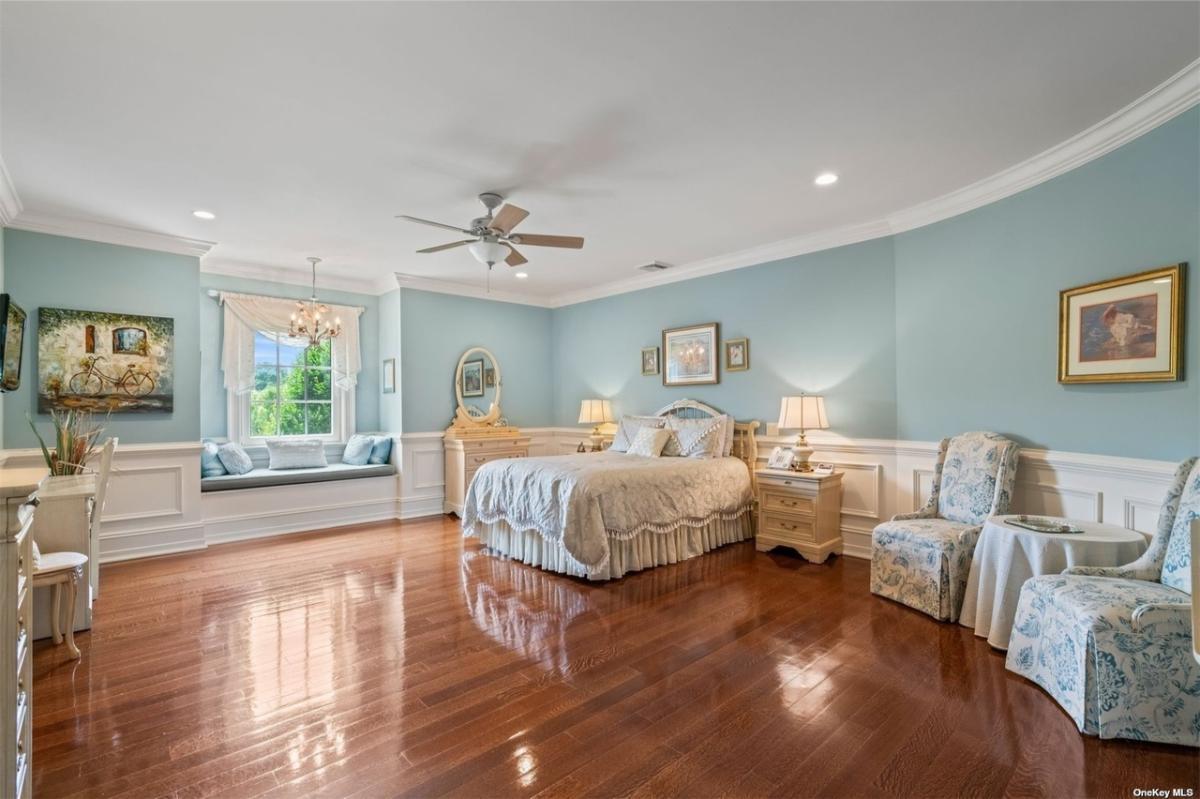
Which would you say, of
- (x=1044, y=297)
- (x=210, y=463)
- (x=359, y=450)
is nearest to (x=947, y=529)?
(x=1044, y=297)

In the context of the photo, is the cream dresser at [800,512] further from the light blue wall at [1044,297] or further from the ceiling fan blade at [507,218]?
the ceiling fan blade at [507,218]

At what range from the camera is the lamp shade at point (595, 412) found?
6.29 m

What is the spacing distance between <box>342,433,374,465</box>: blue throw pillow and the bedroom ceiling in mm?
2695

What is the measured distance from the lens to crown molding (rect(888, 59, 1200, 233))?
2.45m

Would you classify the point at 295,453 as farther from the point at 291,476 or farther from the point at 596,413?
the point at 596,413

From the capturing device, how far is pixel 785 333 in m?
4.86

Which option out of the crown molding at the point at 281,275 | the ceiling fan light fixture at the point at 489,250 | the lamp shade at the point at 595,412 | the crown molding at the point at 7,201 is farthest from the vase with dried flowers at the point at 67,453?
the lamp shade at the point at 595,412

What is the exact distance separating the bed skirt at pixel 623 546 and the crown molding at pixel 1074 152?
2802mm

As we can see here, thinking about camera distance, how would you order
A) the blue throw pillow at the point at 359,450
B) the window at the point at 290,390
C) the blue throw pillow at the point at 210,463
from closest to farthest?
the blue throw pillow at the point at 210,463
the window at the point at 290,390
the blue throw pillow at the point at 359,450

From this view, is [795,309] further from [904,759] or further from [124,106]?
[124,106]

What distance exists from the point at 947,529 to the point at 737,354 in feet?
8.07

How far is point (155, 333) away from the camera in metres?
4.50

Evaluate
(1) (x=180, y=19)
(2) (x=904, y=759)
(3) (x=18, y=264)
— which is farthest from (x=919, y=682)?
(3) (x=18, y=264)

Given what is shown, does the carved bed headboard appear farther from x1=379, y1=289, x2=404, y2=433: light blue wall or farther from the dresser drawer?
x1=379, y1=289, x2=404, y2=433: light blue wall
